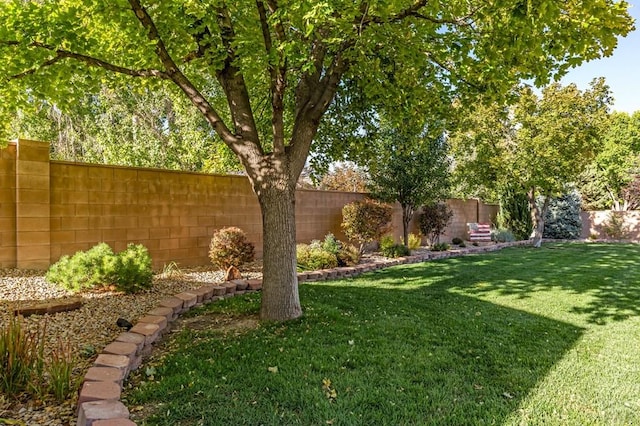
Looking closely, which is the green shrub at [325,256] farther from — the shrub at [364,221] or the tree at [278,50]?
the tree at [278,50]

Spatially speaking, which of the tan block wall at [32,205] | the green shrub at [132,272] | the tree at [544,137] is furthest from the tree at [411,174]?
the tan block wall at [32,205]

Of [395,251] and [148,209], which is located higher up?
[148,209]

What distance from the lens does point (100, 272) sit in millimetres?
5203

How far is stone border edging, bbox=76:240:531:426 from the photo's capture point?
226cm

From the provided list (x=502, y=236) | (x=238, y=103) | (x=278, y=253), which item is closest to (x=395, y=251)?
(x=278, y=253)

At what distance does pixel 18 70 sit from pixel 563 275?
32.2 ft

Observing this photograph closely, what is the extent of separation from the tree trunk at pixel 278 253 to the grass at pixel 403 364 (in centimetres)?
24

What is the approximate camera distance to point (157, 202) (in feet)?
24.0

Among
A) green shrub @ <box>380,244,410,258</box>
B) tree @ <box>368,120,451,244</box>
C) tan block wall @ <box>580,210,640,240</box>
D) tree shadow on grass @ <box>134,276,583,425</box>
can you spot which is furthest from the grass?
tan block wall @ <box>580,210,640,240</box>

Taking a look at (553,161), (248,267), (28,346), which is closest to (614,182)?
(553,161)

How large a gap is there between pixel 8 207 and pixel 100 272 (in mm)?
1929

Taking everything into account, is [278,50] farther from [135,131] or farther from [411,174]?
[135,131]

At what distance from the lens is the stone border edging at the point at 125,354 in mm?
2260

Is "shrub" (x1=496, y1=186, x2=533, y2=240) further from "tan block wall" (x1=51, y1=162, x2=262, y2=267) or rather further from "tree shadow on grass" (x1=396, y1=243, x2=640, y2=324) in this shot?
"tan block wall" (x1=51, y1=162, x2=262, y2=267)
